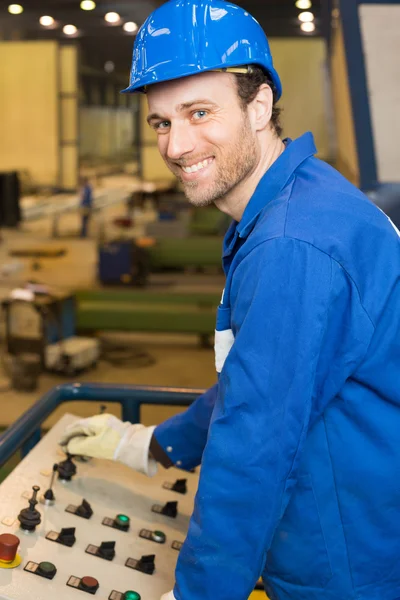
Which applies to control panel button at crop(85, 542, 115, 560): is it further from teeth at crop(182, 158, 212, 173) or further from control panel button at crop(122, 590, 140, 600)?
teeth at crop(182, 158, 212, 173)

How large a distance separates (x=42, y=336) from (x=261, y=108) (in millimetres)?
6208

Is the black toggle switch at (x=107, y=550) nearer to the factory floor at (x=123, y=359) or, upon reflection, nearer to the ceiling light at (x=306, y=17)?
the factory floor at (x=123, y=359)

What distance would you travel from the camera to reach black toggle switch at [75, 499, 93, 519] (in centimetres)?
195

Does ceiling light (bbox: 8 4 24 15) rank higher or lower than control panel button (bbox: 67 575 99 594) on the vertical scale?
higher

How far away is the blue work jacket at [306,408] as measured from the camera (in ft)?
4.41

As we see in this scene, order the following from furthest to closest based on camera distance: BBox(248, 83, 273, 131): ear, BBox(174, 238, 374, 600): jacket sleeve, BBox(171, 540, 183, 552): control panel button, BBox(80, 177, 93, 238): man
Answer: BBox(80, 177, 93, 238): man, BBox(171, 540, 183, 552): control panel button, BBox(248, 83, 273, 131): ear, BBox(174, 238, 374, 600): jacket sleeve

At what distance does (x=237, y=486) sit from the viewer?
1367 millimetres

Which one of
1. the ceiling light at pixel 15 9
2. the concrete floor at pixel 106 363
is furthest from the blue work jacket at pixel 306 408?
the ceiling light at pixel 15 9

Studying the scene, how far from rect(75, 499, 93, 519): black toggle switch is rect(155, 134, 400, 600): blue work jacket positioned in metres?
0.55

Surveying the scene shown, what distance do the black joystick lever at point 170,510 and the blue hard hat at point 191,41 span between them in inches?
43.9

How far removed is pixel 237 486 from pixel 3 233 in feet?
51.5

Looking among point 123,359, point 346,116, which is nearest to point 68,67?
point 123,359

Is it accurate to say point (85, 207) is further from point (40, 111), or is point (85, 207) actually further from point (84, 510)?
point (84, 510)

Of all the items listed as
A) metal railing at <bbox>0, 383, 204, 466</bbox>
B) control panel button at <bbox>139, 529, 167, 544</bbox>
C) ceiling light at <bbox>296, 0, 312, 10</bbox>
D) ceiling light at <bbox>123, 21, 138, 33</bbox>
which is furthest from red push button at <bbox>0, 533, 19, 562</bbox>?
ceiling light at <bbox>123, 21, 138, 33</bbox>
